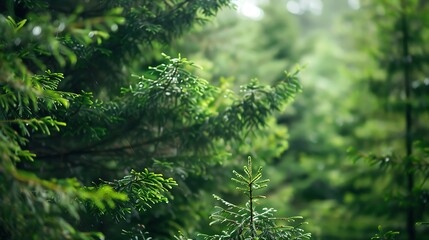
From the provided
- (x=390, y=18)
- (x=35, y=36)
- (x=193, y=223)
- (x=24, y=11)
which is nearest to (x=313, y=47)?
(x=390, y=18)

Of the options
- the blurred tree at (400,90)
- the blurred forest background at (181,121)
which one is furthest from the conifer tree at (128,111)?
the blurred tree at (400,90)

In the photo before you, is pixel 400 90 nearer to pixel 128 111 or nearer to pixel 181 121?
pixel 181 121

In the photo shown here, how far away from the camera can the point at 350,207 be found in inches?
345

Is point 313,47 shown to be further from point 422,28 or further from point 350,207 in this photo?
point 350,207

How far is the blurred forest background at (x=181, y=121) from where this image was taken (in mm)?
3029

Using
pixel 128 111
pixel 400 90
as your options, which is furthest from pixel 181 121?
pixel 400 90

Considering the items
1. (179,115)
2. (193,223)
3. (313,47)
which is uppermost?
(313,47)

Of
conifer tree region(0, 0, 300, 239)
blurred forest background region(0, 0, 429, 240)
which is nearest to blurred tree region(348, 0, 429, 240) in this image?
blurred forest background region(0, 0, 429, 240)

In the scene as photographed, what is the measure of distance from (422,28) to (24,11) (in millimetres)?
7010

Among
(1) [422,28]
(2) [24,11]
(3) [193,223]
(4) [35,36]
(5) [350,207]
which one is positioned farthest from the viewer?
(5) [350,207]

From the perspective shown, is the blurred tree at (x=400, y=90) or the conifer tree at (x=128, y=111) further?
the blurred tree at (x=400, y=90)

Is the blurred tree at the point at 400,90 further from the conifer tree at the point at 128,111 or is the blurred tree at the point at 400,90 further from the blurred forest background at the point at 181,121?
the conifer tree at the point at 128,111

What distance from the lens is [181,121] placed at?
16.0ft

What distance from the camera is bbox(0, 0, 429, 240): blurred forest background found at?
9.94 feet
